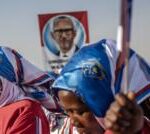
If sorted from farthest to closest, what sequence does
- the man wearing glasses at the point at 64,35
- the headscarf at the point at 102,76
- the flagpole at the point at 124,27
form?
the man wearing glasses at the point at 64,35 < the headscarf at the point at 102,76 < the flagpole at the point at 124,27

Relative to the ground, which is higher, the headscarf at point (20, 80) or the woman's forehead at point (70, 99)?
the woman's forehead at point (70, 99)

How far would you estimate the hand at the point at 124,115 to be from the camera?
1.05 m

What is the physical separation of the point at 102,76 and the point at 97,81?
0.02 metres

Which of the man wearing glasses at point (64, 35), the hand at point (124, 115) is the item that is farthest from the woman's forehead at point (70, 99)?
the man wearing glasses at point (64, 35)

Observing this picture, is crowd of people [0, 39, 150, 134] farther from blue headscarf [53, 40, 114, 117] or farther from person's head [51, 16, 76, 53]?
person's head [51, 16, 76, 53]

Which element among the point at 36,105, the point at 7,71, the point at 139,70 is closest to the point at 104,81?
the point at 139,70

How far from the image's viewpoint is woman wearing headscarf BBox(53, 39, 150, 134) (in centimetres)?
146

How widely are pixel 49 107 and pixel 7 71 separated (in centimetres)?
23

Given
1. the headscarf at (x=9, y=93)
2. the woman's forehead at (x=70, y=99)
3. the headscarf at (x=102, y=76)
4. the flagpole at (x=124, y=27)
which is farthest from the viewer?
the headscarf at (x=9, y=93)

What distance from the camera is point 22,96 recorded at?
218 centimetres

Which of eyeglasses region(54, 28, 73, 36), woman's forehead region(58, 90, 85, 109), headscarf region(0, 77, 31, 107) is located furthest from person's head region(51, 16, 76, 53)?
woman's forehead region(58, 90, 85, 109)

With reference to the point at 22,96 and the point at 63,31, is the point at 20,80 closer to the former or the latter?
the point at 22,96

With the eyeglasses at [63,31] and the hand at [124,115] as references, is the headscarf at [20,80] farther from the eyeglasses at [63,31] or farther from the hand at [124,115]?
the eyeglasses at [63,31]

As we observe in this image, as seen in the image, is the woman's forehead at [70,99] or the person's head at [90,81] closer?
the person's head at [90,81]
